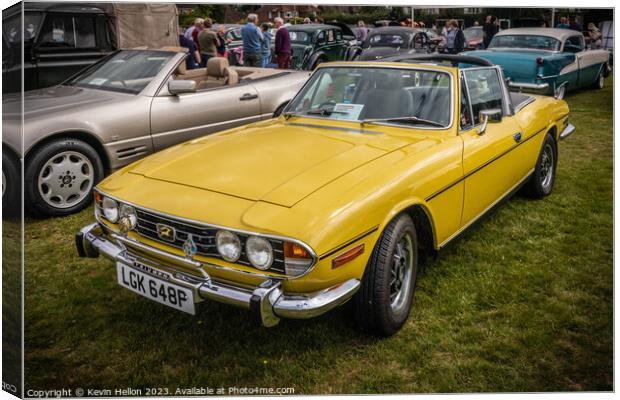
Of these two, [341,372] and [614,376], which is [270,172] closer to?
[341,372]

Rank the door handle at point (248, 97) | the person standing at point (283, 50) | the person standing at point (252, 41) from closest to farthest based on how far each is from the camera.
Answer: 1. the person standing at point (252, 41)
2. the person standing at point (283, 50)
3. the door handle at point (248, 97)

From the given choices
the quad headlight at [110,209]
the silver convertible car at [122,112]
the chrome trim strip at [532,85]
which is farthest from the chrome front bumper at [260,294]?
the chrome trim strip at [532,85]

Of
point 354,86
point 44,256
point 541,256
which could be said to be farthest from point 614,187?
point 44,256

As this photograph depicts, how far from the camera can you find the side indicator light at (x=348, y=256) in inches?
91.4

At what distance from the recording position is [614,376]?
2570 millimetres

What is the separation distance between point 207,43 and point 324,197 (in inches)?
131

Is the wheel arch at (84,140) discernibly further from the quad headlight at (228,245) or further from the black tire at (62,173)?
the quad headlight at (228,245)

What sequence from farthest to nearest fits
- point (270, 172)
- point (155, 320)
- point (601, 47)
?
point (601, 47) < point (155, 320) < point (270, 172)

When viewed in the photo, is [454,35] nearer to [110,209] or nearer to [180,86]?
[180,86]

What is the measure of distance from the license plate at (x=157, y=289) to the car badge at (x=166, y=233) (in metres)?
0.19

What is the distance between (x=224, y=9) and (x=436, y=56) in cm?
180

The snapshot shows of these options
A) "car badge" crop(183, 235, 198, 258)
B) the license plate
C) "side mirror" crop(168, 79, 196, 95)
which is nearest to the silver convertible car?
"side mirror" crop(168, 79, 196, 95)

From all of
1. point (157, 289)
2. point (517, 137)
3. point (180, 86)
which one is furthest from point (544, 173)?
point (157, 289)

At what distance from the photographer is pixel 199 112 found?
514 cm
